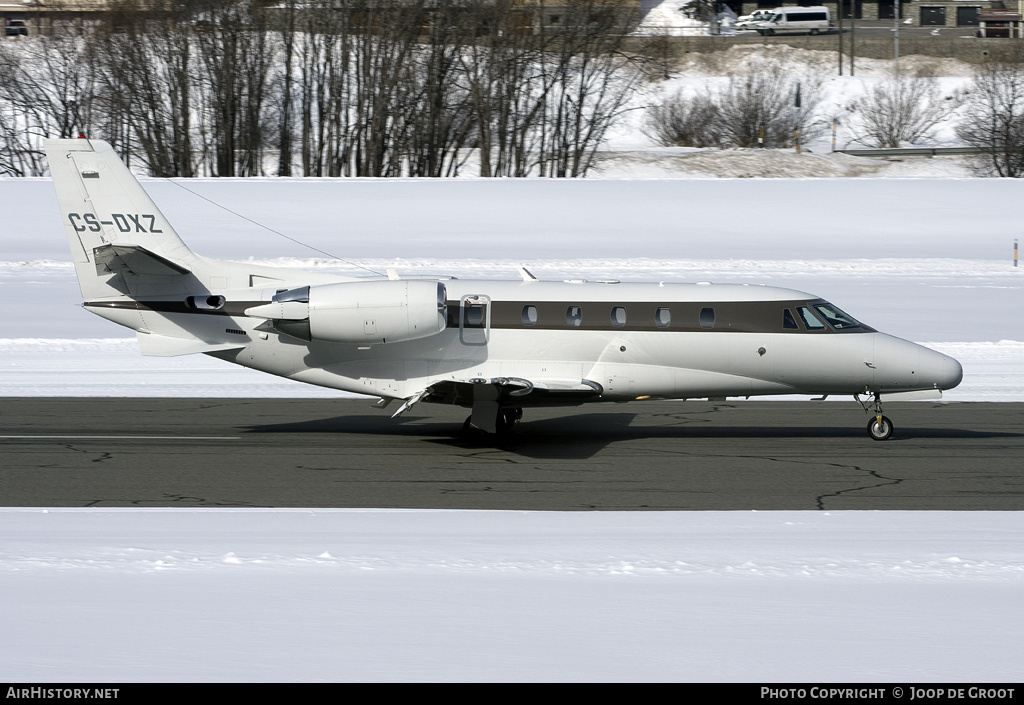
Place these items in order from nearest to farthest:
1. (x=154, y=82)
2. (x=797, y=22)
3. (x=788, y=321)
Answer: (x=788, y=321) → (x=154, y=82) → (x=797, y=22)

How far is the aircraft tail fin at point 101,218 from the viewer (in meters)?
16.5

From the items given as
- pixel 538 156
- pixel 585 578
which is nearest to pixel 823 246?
pixel 538 156

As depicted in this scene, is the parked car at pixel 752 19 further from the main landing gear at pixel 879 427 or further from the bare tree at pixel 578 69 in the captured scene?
the main landing gear at pixel 879 427

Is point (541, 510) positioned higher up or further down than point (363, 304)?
further down

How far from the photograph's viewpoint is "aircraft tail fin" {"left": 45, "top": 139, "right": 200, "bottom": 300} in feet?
54.2

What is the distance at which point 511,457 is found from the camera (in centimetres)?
1559

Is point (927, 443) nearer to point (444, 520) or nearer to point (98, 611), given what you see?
point (444, 520)

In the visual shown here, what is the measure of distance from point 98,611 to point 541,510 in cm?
528

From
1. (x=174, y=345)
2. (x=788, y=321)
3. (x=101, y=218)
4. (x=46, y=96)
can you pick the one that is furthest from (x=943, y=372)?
(x=46, y=96)

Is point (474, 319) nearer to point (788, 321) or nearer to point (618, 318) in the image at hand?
point (618, 318)

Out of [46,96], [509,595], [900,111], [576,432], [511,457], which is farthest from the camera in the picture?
[900,111]

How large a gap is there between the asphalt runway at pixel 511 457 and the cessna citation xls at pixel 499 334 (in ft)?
2.83

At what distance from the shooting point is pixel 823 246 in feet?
110

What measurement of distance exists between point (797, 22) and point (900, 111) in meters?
23.8
